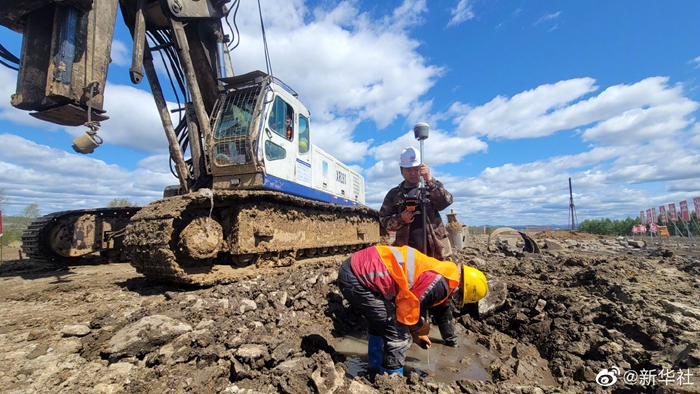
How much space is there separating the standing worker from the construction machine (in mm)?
2395

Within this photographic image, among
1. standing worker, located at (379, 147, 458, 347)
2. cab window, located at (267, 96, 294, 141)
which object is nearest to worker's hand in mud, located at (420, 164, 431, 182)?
standing worker, located at (379, 147, 458, 347)

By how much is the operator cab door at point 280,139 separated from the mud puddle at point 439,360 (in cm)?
334

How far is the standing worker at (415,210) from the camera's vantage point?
4504 millimetres

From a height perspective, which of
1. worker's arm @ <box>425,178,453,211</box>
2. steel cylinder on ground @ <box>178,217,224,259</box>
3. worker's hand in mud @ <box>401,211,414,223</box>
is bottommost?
steel cylinder on ground @ <box>178,217,224,259</box>

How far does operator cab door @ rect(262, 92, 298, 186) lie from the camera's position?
6.30 meters

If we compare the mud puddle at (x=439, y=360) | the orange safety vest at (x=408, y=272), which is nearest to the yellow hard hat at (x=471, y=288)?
the orange safety vest at (x=408, y=272)

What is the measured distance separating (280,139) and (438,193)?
11.4 ft

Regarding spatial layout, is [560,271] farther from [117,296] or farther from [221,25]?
[221,25]

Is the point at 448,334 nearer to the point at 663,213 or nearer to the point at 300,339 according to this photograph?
the point at 300,339

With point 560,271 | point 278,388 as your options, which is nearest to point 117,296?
point 278,388

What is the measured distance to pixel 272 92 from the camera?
21.5 ft

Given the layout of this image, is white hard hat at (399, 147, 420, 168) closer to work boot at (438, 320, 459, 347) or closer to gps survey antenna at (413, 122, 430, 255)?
gps survey antenna at (413, 122, 430, 255)

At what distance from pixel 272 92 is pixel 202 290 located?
3798mm

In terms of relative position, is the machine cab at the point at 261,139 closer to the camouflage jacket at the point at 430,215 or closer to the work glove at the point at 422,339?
the camouflage jacket at the point at 430,215
